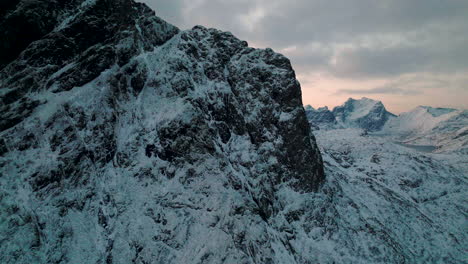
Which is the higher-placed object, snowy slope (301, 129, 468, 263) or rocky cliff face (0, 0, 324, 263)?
rocky cliff face (0, 0, 324, 263)

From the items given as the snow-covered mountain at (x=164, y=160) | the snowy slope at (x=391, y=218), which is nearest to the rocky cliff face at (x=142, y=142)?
the snow-covered mountain at (x=164, y=160)

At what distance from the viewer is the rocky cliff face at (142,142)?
81.5 feet

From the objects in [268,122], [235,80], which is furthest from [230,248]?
[235,80]

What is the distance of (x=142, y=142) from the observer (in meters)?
32.2

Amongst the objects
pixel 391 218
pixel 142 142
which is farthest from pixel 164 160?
pixel 391 218

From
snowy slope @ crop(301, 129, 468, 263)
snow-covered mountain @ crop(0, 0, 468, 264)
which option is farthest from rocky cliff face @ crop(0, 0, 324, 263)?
snowy slope @ crop(301, 129, 468, 263)

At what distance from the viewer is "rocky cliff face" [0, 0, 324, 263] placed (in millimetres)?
24844

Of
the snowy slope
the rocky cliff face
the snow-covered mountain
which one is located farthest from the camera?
the snowy slope

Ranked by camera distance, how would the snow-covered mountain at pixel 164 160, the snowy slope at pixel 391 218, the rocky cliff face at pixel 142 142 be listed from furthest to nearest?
the snowy slope at pixel 391 218 → the snow-covered mountain at pixel 164 160 → the rocky cliff face at pixel 142 142

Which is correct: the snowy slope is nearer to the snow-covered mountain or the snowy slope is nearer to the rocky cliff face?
the snow-covered mountain

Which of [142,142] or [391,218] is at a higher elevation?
[142,142]

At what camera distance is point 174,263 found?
77.8ft

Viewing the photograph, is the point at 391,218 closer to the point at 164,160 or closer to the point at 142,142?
the point at 164,160

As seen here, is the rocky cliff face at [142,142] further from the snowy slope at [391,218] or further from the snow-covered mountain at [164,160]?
the snowy slope at [391,218]
